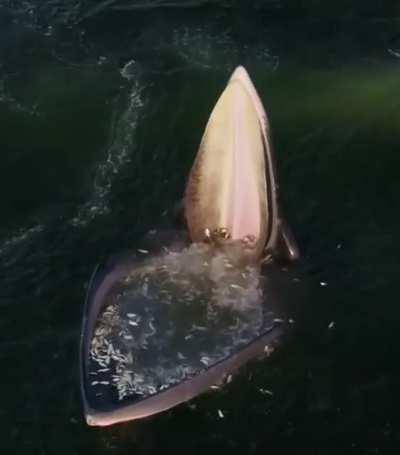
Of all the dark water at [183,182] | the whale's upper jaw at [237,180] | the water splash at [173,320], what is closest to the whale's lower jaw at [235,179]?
the whale's upper jaw at [237,180]

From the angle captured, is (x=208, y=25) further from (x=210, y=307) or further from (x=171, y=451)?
(x=171, y=451)

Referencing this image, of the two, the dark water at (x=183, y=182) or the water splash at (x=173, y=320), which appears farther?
the dark water at (x=183, y=182)

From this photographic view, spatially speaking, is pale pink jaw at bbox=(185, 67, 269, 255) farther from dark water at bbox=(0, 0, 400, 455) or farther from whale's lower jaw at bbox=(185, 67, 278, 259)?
dark water at bbox=(0, 0, 400, 455)

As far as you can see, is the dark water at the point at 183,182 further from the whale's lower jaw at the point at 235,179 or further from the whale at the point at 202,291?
the whale's lower jaw at the point at 235,179

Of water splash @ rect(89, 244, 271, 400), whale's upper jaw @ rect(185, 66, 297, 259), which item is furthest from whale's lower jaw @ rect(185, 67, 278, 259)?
water splash @ rect(89, 244, 271, 400)

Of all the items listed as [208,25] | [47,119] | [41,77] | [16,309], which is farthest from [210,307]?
[208,25]
